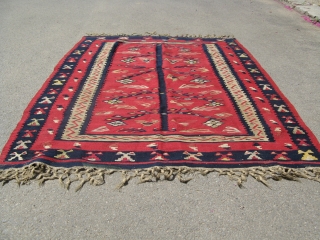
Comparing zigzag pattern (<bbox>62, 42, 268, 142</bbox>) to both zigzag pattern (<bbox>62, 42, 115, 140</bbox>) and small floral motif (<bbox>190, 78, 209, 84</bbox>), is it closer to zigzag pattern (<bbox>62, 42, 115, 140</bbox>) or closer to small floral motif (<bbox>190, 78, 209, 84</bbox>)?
zigzag pattern (<bbox>62, 42, 115, 140</bbox>)

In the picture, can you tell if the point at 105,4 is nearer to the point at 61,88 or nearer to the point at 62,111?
the point at 61,88

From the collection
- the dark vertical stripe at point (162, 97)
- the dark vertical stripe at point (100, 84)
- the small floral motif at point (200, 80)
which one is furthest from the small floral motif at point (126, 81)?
the small floral motif at point (200, 80)

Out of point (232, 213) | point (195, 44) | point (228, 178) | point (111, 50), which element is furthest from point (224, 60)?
point (232, 213)

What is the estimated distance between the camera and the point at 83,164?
10.3 feet

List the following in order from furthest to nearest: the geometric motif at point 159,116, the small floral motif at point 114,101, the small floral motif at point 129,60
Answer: the small floral motif at point 129,60, the small floral motif at point 114,101, the geometric motif at point 159,116

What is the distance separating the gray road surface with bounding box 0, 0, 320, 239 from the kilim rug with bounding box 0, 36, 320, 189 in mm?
140

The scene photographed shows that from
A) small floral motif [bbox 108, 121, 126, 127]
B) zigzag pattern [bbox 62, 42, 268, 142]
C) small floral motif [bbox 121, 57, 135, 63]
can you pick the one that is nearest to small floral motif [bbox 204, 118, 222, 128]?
zigzag pattern [bbox 62, 42, 268, 142]

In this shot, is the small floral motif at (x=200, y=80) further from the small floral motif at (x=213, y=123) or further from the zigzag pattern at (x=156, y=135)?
the small floral motif at (x=213, y=123)

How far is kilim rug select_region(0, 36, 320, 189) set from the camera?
3145 mm

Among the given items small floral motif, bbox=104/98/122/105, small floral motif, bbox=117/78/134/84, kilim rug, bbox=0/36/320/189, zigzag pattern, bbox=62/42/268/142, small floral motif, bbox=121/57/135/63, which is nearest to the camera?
kilim rug, bbox=0/36/320/189

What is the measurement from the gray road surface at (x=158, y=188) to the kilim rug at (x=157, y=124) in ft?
0.46

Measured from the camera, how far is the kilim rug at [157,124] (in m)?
3.14

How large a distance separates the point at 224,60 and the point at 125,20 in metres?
2.74

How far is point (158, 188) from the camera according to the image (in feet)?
9.73
